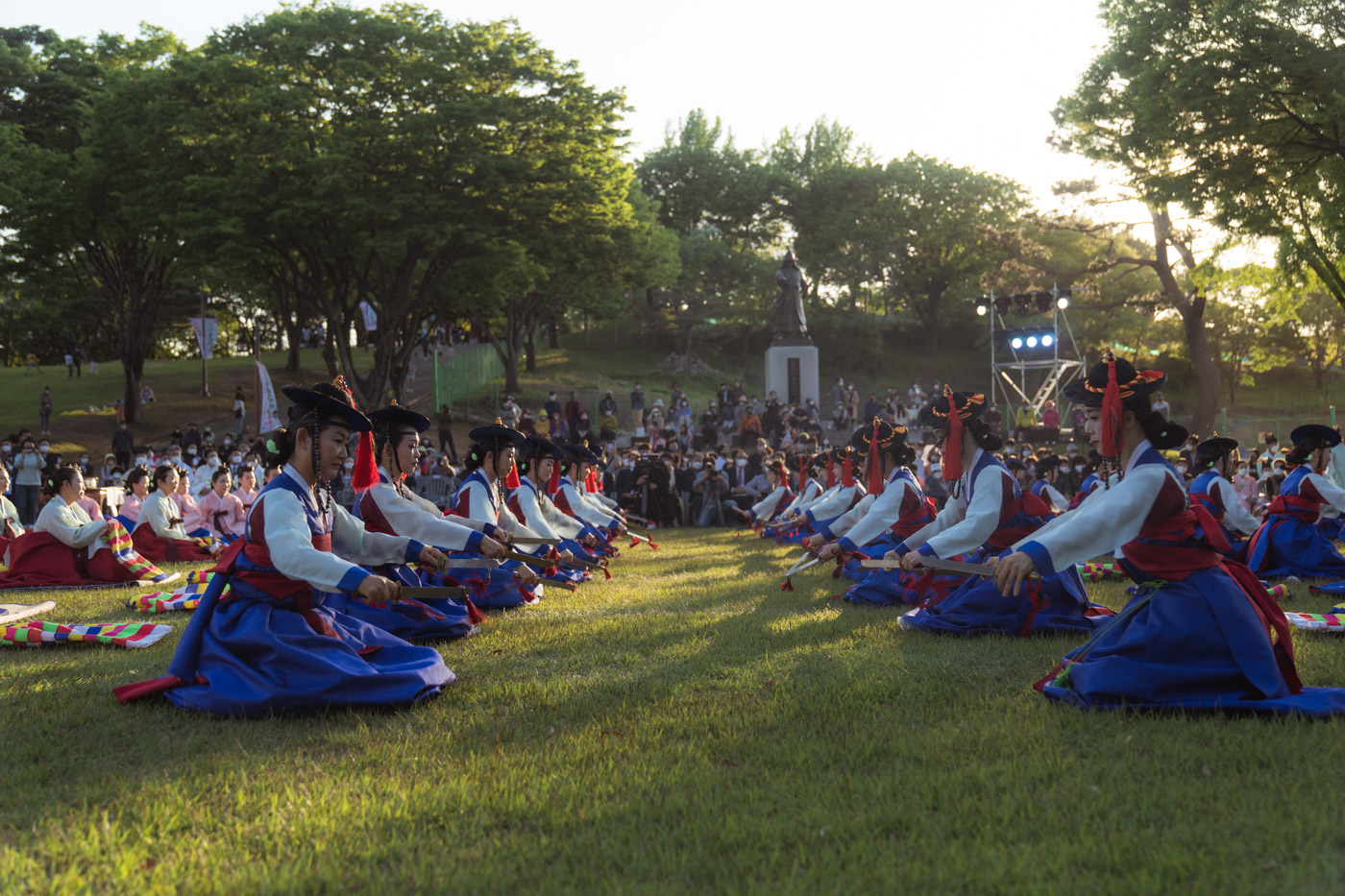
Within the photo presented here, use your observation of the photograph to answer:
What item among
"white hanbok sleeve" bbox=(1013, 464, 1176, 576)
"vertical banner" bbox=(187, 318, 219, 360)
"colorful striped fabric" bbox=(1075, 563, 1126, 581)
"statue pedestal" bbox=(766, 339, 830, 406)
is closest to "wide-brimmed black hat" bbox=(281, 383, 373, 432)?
"white hanbok sleeve" bbox=(1013, 464, 1176, 576)

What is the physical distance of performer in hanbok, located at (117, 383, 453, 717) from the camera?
477 centimetres

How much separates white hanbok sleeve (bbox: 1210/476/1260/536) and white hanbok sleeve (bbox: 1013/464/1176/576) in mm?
6212

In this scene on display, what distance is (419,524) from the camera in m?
6.81

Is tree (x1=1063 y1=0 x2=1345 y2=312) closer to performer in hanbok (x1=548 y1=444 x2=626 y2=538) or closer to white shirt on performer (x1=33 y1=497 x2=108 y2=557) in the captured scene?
performer in hanbok (x1=548 y1=444 x2=626 y2=538)

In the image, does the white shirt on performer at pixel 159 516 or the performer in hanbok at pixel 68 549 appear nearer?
the performer in hanbok at pixel 68 549

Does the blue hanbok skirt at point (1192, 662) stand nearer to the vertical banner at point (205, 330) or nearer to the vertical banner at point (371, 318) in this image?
the vertical banner at point (371, 318)

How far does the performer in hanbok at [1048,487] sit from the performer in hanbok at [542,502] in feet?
16.6

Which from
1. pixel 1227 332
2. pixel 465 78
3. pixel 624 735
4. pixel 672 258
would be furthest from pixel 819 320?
pixel 624 735

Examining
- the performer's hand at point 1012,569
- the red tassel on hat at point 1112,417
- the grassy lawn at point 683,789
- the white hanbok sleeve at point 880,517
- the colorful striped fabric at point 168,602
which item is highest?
the red tassel on hat at point 1112,417

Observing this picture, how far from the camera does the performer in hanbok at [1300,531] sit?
9.79 metres

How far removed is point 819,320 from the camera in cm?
5016

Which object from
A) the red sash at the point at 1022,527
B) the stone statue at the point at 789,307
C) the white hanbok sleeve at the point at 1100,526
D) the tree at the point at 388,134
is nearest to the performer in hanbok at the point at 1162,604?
the white hanbok sleeve at the point at 1100,526

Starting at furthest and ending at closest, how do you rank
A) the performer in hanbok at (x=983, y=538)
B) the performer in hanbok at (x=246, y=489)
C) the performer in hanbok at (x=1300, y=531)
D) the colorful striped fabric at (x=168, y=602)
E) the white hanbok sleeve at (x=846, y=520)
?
1. the performer in hanbok at (x=246, y=489)
2. the performer in hanbok at (x=1300, y=531)
3. the white hanbok sleeve at (x=846, y=520)
4. the colorful striped fabric at (x=168, y=602)
5. the performer in hanbok at (x=983, y=538)

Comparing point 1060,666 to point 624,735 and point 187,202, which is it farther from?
point 187,202
